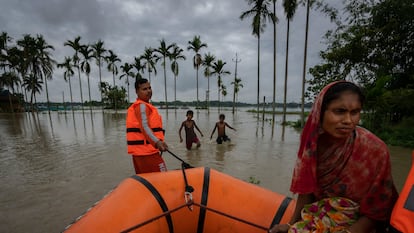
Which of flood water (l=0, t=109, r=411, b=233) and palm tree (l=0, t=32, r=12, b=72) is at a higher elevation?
palm tree (l=0, t=32, r=12, b=72)

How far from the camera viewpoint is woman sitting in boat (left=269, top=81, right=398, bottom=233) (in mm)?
1066

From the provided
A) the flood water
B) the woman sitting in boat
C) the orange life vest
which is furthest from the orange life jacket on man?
the orange life vest

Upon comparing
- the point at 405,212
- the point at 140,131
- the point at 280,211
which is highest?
the point at 140,131

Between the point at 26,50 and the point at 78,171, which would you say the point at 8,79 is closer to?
the point at 26,50

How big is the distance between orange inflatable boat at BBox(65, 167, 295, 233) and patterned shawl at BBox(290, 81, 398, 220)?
670 mm

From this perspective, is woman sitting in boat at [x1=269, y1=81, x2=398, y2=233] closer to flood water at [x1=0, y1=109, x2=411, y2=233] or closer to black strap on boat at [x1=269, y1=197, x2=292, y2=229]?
black strap on boat at [x1=269, y1=197, x2=292, y2=229]

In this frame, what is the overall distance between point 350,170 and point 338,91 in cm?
44

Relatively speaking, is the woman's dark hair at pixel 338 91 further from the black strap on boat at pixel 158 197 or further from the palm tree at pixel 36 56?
the palm tree at pixel 36 56

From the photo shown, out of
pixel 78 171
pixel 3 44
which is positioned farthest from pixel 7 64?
pixel 78 171

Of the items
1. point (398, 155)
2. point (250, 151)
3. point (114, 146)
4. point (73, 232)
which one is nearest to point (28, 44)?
point (114, 146)

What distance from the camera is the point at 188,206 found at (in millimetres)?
1833

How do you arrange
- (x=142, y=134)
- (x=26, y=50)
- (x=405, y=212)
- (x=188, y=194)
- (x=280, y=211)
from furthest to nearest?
(x=26, y=50), (x=142, y=134), (x=188, y=194), (x=280, y=211), (x=405, y=212)

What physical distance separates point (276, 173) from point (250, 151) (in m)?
2.37

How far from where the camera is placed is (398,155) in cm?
660
